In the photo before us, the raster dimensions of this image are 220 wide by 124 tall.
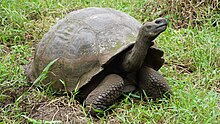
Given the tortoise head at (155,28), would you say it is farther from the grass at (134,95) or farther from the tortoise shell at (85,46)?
the grass at (134,95)

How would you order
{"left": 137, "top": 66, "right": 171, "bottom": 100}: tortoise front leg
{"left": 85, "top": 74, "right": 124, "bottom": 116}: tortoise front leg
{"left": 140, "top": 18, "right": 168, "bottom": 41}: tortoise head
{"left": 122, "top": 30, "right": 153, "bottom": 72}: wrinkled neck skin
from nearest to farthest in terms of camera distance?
{"left": 140, "top": 18, "right": 168, "bottom": 41}: tortoise head → {"left": 122, "top": 30, "right": 153, "bottom": 72}: wrinkled neck skin → {"left": 85, "top": 74, "right": 124, "bottom": 116}: tortoise front leg → {"left": 137, "top": 66, "right": 171, "bottom": 100}: tortoise front leg

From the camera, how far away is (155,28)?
121 inches

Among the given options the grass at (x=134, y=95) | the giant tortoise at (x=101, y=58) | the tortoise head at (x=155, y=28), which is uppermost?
the tortoise head at (x=155, y=28)

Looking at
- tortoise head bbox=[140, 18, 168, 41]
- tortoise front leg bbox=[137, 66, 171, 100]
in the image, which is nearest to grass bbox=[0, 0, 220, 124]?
tortoise front leg bbox=[137, 66, 171, 100]

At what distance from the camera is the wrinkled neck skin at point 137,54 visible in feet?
10.5

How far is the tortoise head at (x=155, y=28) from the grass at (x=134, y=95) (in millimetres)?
584

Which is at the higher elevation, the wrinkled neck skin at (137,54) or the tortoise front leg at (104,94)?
the wrinkled neck skin at (137,54)

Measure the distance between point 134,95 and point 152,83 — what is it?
0.58 ft

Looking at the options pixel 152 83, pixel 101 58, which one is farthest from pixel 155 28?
Result: pixel 152 83

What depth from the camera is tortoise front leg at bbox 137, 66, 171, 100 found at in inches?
139

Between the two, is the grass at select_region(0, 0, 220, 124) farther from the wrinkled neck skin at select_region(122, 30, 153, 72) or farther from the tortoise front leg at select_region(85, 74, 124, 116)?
the wrinkled neck skin at select_region(122, 30, 153, 72)

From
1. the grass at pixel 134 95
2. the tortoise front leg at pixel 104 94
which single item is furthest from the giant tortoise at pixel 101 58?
the grass at pixel 134 95

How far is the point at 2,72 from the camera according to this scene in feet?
13.4

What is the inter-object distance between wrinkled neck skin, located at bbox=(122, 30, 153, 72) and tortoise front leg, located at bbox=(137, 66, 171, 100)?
0.46ft
